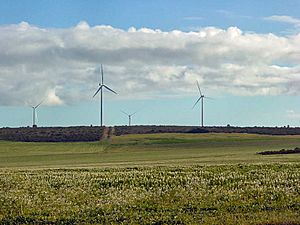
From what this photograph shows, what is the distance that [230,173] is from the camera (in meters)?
31.6

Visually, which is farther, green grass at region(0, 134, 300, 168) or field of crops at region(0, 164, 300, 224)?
A: green grass at region(0, 134, 300, 168)

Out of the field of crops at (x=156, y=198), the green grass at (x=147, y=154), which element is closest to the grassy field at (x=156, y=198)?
the field of crops at (x=156, y=198)

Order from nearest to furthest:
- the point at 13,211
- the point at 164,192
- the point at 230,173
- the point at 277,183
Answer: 1. the point at 13,211
2. the point at 164,192
3. the point at 277,183
4. the point at 230,173

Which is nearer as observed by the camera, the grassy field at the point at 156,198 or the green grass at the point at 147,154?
the grassy field at the point at 156,198

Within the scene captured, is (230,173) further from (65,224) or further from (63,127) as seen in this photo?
(63,127)

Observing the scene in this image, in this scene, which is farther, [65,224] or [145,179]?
[145,179]

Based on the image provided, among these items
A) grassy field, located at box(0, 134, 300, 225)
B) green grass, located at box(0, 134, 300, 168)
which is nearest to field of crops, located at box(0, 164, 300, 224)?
grassy field, located at box(0, 134, 300, 225)

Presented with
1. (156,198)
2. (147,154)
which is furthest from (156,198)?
(147,154)

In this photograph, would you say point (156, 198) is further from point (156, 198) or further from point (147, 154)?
point (147, 154)

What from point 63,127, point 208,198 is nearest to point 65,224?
point 208,198

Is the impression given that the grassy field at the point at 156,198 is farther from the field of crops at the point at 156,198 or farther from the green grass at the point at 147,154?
the green grass at the point at 147,154

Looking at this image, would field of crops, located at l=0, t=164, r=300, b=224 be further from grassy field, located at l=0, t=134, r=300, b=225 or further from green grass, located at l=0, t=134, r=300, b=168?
green grass, located at l=0, t=134, r=300, b=168

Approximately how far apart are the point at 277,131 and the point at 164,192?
14104cm

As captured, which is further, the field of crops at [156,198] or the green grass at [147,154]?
the green grass at [147,154]
